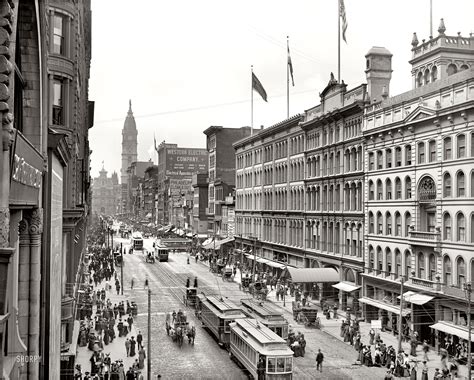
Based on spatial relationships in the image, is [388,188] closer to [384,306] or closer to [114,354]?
[384,306]

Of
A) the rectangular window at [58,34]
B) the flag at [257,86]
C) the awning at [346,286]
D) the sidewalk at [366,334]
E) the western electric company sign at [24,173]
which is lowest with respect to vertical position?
the sidewalk at [366,334]

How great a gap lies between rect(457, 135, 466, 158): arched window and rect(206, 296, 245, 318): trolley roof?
16418mm

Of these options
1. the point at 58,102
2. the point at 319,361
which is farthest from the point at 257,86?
the point at 319,361

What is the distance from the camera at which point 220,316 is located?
36.8m

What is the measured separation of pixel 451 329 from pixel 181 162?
536 feet

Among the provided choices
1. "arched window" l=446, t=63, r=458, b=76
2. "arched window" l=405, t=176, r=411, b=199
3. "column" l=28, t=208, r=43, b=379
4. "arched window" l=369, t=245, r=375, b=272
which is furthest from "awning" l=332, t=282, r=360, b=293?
"column" l=28, t=208, r=43, b=379

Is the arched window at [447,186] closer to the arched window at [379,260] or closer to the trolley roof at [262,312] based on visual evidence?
the arched window at [379,260]

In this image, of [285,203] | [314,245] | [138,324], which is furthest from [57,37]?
[285,203]

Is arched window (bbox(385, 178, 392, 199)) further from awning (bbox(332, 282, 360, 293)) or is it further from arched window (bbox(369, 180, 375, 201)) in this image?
awning (bbox(332, 282, 360, 293))

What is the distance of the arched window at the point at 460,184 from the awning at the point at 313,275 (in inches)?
749

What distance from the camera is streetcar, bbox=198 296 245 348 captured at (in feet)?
119

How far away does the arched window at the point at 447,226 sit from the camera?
122ft

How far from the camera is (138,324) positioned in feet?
144

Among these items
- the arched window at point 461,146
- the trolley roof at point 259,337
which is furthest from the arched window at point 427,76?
the trolley roof at point 259,337
